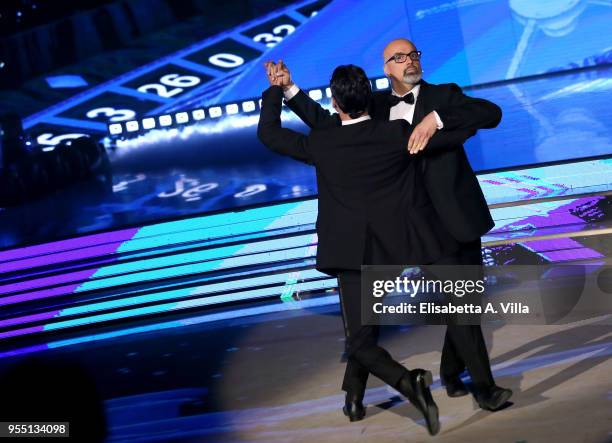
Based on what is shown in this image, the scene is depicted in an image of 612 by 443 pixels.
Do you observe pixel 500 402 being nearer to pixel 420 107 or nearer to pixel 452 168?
pixel 452 168

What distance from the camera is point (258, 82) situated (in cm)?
712

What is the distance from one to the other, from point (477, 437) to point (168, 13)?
505cm

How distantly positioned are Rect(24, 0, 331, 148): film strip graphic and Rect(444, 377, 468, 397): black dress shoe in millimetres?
4151

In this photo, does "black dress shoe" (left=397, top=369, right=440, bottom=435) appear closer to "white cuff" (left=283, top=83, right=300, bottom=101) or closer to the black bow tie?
the black bow tie

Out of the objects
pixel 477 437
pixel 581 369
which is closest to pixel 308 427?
pixel 477 437

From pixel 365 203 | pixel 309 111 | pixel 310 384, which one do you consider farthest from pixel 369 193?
pixel 310 384

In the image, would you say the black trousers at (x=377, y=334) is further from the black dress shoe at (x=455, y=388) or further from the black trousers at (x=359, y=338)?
the black dress shoe at (x=455, y=388)

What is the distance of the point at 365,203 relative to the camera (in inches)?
121

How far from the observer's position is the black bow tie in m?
3.25

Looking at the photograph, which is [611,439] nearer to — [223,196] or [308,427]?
[308,427]

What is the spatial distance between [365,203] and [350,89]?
37 centimetres

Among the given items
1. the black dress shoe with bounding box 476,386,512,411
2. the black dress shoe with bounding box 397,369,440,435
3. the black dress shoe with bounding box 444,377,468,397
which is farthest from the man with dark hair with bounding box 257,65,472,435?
the black dress shoe with bounding box 444,377,468,397

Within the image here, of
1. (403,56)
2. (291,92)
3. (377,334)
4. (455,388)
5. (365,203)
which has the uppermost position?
(403,56)

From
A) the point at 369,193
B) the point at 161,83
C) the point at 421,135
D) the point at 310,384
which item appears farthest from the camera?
the point at 161,83
